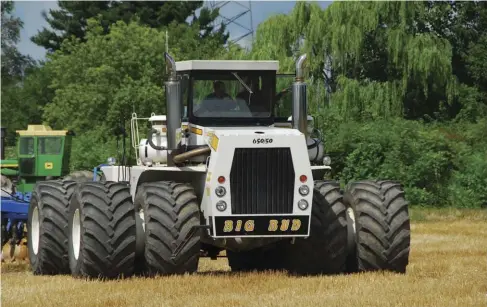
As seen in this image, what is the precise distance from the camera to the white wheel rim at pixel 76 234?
15750 millimetres

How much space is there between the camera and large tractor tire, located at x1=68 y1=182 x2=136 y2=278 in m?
14.8

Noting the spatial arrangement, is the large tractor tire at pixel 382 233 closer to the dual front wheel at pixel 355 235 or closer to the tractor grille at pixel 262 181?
the dual front wheel at pixel 355 235

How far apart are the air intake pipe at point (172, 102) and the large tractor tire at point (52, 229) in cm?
225

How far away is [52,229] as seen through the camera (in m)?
16.6

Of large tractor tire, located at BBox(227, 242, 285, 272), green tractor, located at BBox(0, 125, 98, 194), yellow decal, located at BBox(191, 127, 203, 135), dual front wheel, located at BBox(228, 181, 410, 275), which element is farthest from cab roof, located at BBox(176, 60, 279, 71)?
green tractor, located at BBox(0, 125, 98, 194)

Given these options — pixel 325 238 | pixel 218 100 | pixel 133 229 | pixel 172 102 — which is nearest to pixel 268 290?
pixel 325 238

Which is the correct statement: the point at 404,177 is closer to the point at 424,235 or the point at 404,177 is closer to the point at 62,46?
the point at 424,235

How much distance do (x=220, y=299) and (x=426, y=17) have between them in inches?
1671

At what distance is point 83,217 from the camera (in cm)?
1488

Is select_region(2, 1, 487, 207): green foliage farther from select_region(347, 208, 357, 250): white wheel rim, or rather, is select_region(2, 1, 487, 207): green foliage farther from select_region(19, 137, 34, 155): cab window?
select_region(347, 208, 357, 250): white wheel rim

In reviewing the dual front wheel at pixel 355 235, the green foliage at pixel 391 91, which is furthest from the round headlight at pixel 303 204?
the green foliage at pixel 391 91

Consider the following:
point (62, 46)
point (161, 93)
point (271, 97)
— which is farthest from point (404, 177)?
point (62, 46)

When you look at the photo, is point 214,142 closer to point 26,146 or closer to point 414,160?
point 26,146

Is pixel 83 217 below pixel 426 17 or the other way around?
below
